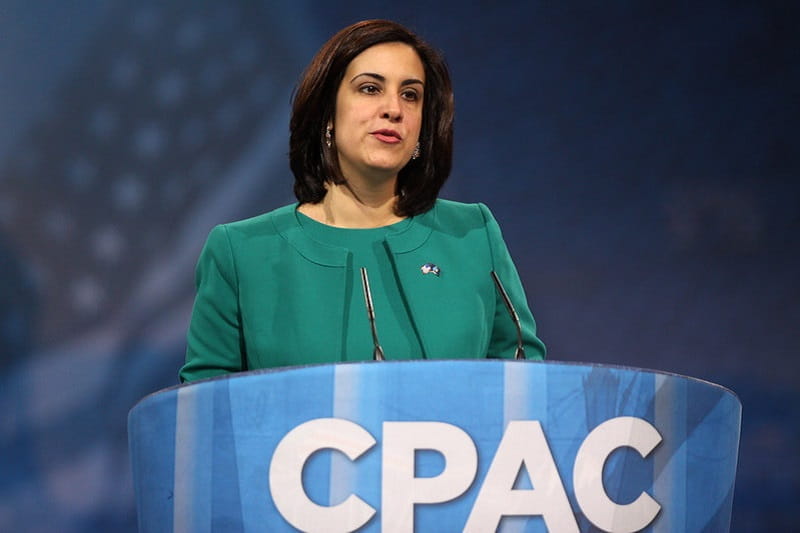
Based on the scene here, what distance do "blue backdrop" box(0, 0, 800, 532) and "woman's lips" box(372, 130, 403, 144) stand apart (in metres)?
1.03

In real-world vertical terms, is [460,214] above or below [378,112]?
below

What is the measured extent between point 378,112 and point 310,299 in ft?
0.99

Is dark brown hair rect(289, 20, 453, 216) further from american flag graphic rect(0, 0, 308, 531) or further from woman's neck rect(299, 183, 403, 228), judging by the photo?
american flag graphic rect(0, 0, 308, 531)

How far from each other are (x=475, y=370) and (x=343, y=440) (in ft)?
0.45

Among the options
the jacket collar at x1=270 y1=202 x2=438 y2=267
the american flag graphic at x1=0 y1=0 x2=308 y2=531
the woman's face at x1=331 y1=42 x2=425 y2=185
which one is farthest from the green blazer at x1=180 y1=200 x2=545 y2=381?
the american flag graphic at x1=0 y1=0 x2=308 y2=531

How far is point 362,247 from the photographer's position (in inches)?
67.2

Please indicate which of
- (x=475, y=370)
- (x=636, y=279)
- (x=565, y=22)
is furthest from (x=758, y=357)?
(x=475, y=370)

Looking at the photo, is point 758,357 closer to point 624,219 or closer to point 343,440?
point 624,219

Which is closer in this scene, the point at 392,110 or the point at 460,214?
the point at 392,110

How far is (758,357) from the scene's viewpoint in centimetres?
286

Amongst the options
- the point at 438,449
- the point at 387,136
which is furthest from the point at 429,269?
the point at 438,449

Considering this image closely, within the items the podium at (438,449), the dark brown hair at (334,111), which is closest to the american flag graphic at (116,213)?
the dark brown hair at (334,111)

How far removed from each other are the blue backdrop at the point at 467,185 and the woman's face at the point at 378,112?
3.20 feet

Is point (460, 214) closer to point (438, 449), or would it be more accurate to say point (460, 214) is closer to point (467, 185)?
point (438, 449)
